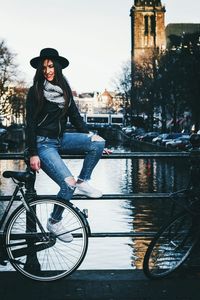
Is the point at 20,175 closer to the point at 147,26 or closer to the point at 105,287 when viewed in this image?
the point at 105,287

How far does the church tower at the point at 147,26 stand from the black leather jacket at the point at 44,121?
108m

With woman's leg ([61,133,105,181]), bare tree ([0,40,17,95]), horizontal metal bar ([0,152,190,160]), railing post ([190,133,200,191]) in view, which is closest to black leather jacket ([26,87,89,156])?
woman's leg ([61,133,105,181])

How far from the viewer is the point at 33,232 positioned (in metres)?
4.62

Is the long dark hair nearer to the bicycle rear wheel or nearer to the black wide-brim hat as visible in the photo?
the black wide-brim hat

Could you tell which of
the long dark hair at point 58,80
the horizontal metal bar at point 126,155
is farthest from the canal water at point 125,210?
the long dark hair at point 58,80

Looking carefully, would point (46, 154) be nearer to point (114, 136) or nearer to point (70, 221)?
point (70, 221)

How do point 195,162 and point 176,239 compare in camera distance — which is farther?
point 195,162

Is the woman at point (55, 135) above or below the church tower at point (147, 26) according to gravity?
below

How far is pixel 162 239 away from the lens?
15.4ft

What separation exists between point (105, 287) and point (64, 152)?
3.88 feet

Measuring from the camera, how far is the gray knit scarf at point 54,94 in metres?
4.71

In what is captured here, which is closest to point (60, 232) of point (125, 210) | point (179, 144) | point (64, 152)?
point (64, 152)

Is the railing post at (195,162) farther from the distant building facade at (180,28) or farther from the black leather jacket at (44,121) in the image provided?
the distant building facade at (180,28)

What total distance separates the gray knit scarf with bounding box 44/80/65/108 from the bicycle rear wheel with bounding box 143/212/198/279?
1339mm
